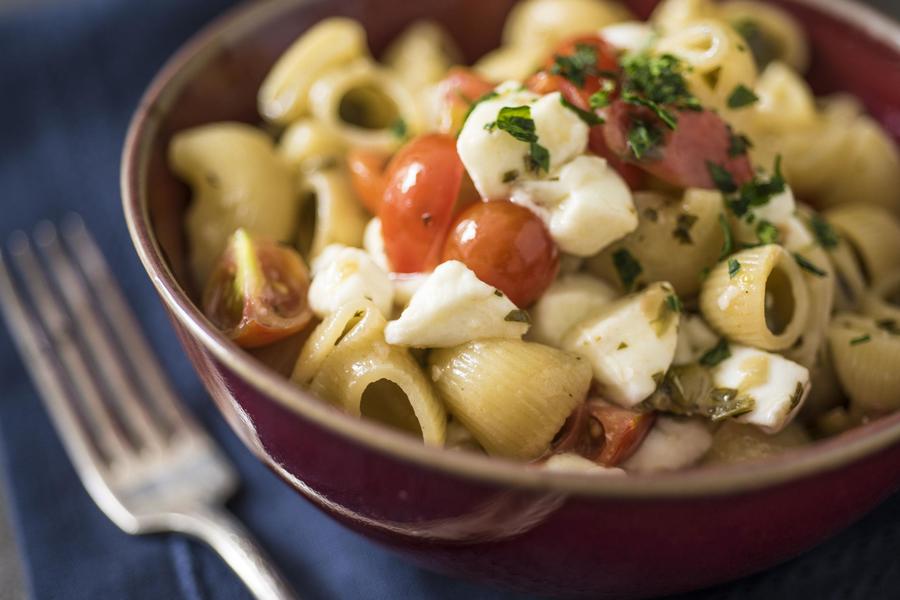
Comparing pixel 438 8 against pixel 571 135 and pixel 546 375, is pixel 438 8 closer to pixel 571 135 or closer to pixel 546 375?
pixel 571 135

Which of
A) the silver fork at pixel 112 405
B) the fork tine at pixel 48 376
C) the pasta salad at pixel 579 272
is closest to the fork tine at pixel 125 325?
the silver fork at pixel 112 405

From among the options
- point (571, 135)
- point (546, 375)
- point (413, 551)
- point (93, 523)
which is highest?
point (571, 135)

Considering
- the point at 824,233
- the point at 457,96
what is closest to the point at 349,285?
the point at 457,96

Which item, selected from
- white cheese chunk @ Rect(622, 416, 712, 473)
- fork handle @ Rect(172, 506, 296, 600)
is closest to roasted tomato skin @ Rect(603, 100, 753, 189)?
white cheese chunk @ Rect(622, 416, 712, 473)

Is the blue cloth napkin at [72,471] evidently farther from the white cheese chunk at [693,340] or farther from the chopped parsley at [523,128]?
the chopped parsley at [523,128]

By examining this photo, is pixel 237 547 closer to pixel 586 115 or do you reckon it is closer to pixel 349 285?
pixel 349 285

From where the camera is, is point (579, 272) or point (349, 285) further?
point (579, 272)

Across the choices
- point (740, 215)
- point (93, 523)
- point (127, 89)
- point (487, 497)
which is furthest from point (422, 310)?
point (127, 89)
